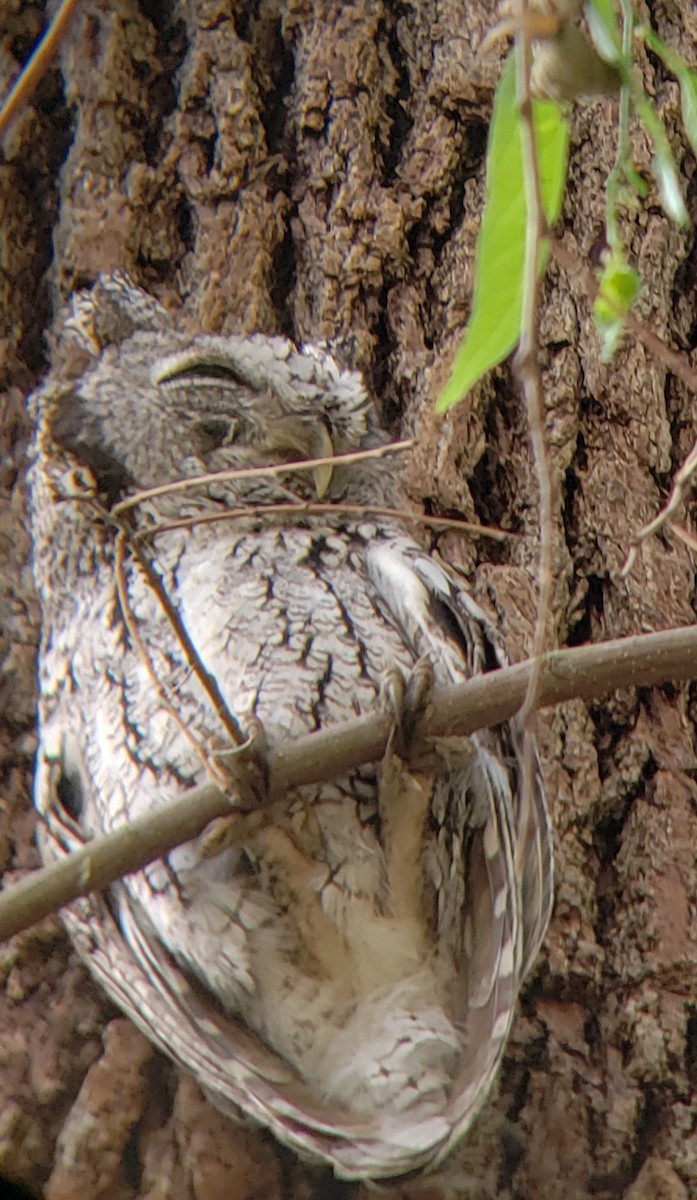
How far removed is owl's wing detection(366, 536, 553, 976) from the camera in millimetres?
1313

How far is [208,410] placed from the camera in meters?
1.55

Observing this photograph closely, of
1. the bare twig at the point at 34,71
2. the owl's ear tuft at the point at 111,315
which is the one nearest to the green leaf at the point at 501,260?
the bare twig at the point at 34,71

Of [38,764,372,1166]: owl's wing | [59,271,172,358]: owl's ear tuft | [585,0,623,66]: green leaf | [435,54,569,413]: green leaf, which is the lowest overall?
[38,764,372,1166]: owl's wing

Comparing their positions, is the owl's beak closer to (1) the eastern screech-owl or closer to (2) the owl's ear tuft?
(1) the eastern screech-owl

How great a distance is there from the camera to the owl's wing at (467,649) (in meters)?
1.31

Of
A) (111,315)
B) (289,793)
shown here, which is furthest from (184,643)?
(111,315)

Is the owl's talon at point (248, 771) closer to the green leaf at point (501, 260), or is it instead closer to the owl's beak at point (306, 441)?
the green leaf at point (501, 260)

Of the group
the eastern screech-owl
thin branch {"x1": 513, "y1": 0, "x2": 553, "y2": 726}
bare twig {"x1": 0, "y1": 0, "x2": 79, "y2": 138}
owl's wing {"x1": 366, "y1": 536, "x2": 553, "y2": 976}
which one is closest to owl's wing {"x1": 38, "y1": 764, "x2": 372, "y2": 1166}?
the eastern screech-owl

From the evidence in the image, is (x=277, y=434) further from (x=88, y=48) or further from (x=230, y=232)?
(x=88, y=48)

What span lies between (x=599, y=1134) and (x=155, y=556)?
0.77m

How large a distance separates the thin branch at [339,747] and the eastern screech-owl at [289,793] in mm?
204

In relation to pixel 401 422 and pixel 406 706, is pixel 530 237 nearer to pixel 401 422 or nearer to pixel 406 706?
pixel 406 706

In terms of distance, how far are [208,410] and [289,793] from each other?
0.48 metres

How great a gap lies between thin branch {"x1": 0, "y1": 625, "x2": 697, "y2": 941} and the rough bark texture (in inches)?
17.3
